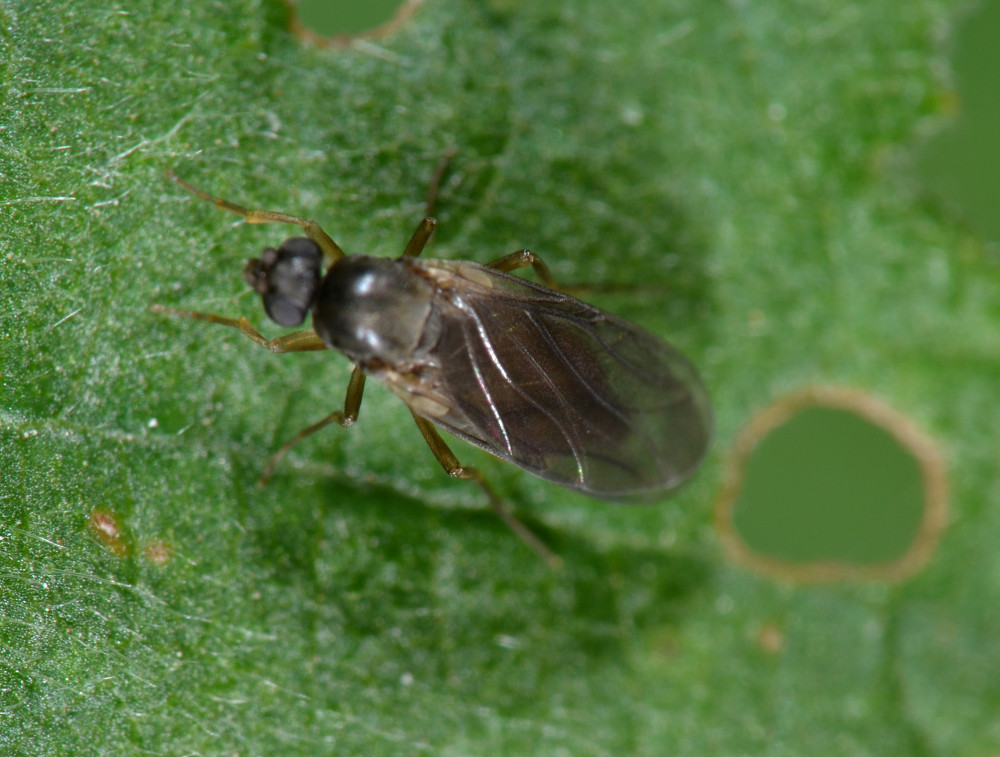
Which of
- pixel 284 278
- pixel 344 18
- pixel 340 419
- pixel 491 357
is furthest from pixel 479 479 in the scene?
pixel 344 18

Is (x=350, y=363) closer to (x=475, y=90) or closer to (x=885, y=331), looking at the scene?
(x=475, y=90)

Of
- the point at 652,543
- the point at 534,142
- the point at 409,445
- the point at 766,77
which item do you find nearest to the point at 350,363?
the point at 409,445

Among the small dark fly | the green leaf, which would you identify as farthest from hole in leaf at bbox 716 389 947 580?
the small dark fly

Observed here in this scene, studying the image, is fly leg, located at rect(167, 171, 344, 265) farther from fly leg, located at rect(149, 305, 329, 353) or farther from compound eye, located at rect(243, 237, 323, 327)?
fly leg, located at rect(149, 305, 329, 353)

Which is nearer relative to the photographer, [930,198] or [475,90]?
[475,90]

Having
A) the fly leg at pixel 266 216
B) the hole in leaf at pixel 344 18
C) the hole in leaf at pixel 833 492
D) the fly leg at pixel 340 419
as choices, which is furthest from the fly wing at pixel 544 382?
the hole in leaf at pixel 344 18

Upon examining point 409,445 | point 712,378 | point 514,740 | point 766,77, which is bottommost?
point 514,740

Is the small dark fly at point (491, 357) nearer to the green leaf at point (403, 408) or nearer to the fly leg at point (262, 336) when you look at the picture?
the fly leg at point (262, 336)
